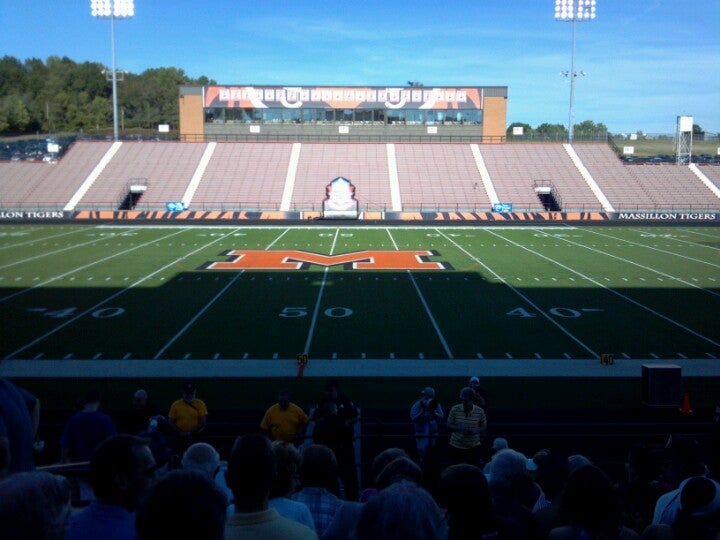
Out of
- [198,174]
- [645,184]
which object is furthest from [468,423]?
[645,184]

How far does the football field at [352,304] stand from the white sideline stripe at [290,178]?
16.5 metres

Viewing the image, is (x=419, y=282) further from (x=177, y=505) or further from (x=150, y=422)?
(x=177, y=505)

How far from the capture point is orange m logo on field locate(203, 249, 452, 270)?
27625mm

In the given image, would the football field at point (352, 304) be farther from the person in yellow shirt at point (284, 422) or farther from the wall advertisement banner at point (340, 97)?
the wall advertisement banner at point (340, 97)

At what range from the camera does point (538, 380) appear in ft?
47.0

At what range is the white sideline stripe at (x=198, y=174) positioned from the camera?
53.1 meters

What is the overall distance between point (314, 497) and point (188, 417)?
542 centimetres

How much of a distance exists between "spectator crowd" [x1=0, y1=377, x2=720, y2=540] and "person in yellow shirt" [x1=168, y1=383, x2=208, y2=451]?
8.71ft

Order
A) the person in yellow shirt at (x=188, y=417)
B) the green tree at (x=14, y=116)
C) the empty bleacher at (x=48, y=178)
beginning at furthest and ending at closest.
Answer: the green tree at (x=14, y=116) → the empty bleacher at (x=48, y=178) → the person in yellow shirt at (x=188, y=417)

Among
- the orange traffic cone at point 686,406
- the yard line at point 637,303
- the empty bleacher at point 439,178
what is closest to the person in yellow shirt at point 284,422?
the orange traffic cone at point 686,406

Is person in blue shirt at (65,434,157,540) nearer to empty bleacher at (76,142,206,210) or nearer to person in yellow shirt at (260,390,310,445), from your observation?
person in yellow shirt at (260,390,310,445)

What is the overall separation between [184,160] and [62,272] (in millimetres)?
34814

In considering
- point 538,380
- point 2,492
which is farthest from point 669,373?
point 2,492

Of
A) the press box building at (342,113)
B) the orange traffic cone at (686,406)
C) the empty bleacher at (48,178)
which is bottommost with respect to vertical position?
the orange traffic cone at (686,406)
